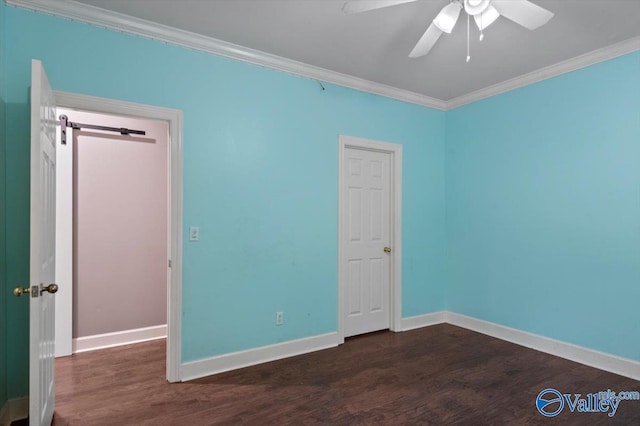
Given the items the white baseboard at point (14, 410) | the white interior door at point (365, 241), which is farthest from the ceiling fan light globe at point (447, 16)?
the white baseboard at point (14, 410)

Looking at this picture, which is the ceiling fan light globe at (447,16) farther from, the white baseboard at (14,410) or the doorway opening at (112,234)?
the white baseboard at (14,410)

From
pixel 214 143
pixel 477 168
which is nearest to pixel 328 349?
pixel 214 143

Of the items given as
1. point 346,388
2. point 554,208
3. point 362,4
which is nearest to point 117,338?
point 346,388

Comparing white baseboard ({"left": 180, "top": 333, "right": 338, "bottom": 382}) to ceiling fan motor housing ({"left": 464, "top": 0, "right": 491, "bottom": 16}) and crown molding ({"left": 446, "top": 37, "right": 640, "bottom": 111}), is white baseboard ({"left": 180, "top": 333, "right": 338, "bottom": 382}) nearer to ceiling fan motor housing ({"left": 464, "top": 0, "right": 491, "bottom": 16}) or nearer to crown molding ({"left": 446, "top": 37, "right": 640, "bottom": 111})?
ceiling fan motor housing ({"left": 464, "top": 0, "right": 491, "bottom": 16})

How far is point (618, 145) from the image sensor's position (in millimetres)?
3039

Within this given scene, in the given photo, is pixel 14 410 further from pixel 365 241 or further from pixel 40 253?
pixel 365 241

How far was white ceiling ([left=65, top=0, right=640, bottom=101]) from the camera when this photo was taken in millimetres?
2475

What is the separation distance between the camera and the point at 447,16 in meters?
2.13

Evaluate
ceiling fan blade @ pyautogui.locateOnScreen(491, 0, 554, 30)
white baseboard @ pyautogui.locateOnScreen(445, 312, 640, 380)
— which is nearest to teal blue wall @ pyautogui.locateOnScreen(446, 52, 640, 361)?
white baseboard @ pyautogui.locateOnScreen(445, 312, 640, 380)

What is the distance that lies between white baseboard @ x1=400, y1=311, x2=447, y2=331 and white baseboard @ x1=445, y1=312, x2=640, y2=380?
0.16 m

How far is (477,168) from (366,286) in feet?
6.21

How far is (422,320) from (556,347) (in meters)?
1.37

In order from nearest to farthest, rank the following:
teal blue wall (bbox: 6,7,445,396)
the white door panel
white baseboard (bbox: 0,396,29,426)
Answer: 1. white baseboard (bbox: 0,396,29,426)
2. teal blue wall (bbox: 6,7,445,396)
3. the white door panel

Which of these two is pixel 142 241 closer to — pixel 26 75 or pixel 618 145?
pixel 26 75
